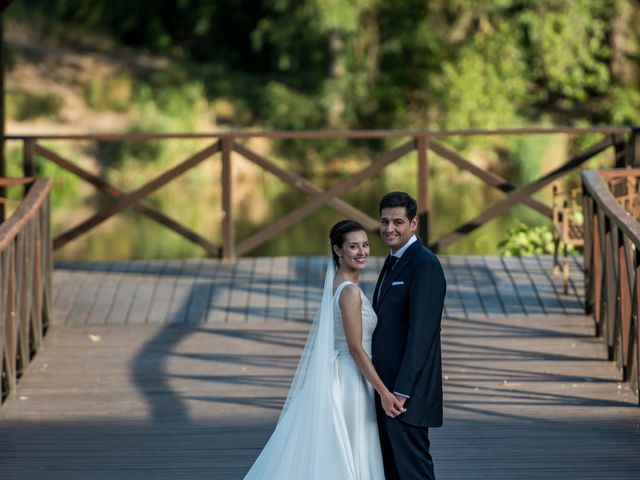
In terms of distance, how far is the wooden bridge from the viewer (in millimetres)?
6023

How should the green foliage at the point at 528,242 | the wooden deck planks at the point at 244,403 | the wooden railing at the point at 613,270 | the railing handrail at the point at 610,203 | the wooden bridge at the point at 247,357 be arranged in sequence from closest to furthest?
the wooden deck planks at the point at 244,403 < the wooden bridge at the point at 247,357 < the railing handrail at the point at 610,203 < the wooden railing at the point at 613,270 < the green foliage at the point at 528,242

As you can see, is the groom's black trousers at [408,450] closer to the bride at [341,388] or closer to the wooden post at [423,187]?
the bride at [341,388]

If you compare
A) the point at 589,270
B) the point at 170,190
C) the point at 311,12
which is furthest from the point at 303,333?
the point at 311,12

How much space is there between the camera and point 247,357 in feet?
25.4

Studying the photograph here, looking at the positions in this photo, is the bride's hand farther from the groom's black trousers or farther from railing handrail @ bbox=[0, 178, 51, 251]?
railing handrail @ bbox=[0, 178, 51, 251]

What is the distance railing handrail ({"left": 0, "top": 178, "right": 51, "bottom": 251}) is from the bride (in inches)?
90.8

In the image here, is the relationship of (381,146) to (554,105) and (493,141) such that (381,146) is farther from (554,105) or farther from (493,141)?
(554,105)

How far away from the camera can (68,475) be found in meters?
5.75

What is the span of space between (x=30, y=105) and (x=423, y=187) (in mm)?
18029

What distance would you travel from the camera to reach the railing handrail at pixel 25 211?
6.94 meters

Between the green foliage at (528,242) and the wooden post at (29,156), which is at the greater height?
the wooden post at (29,156)

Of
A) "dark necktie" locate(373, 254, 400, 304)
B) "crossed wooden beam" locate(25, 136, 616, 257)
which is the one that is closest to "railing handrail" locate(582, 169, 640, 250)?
"crossed wooden beam" locate(25, 136, 616, 257)

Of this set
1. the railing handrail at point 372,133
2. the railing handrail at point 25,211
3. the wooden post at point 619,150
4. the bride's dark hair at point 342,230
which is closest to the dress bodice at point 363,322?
the bride's dark hair at point 342,230

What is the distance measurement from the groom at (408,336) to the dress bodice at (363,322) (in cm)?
4
